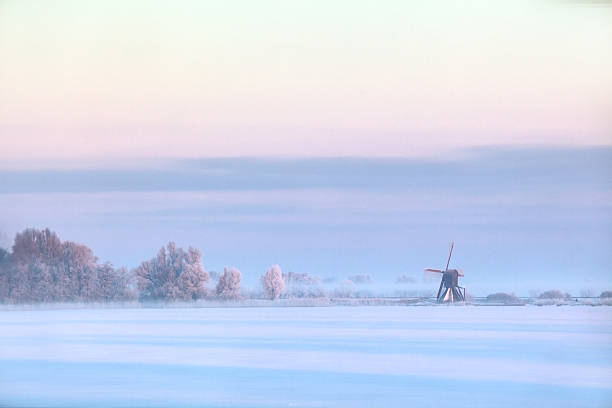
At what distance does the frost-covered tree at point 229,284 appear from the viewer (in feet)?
72.3

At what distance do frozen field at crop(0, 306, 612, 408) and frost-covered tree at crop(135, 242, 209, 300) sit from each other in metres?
7.17

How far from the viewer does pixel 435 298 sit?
26.0m

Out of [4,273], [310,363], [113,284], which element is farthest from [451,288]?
[310,363]

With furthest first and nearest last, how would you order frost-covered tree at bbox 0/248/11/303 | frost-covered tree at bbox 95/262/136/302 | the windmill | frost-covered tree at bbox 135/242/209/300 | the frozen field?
1. the windmill
2. frost-covered tree at bbox 135/242/209/300
3. frost-covered tree at bbox 95/262/136/302
4. frost-covered tree at bbox 0/248/11/303
5. the frozen field

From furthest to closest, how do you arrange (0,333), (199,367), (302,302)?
(302,302), (0,333), (199,367)

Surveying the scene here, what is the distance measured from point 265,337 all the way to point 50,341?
2.77 m

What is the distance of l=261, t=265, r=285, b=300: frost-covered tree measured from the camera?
22.5 meters

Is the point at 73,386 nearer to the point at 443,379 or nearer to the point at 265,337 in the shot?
the point at 443,379

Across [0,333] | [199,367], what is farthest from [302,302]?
[199,367]

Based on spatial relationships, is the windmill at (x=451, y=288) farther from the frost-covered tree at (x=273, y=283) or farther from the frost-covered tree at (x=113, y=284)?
the frost-covered tree at (x=113, y=284)

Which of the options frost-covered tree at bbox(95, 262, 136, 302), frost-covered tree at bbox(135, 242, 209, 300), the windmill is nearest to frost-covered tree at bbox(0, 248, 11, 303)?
frost-covered tree at bbox(95, 262, 136, 302)

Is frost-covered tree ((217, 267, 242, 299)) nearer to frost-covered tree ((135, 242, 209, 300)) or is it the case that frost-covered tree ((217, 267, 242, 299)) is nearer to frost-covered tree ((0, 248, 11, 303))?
frost-covered tree ((135, 242, 209, 300))

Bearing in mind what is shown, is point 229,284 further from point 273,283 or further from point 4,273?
point 4,273

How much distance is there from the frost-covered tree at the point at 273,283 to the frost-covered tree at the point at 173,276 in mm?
1522
